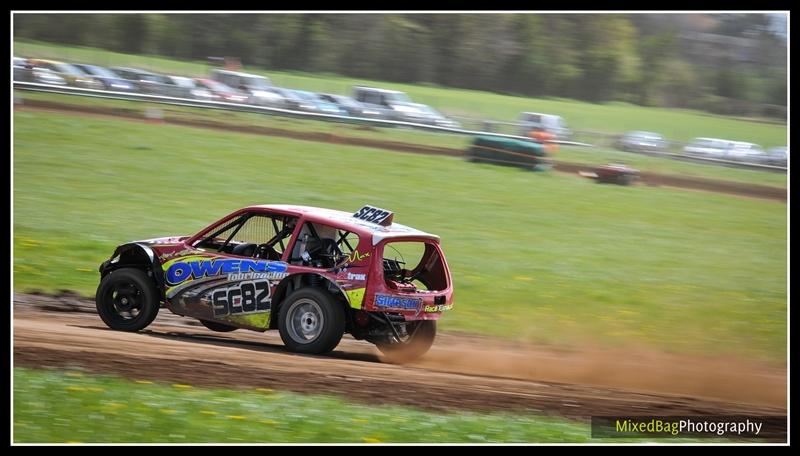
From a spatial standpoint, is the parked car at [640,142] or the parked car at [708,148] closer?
the parked car at [708,148]

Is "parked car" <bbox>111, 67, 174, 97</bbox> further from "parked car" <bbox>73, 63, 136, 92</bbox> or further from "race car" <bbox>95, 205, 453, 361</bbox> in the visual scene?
"race car" <bbox>95, 205, 453, 361</bbox>

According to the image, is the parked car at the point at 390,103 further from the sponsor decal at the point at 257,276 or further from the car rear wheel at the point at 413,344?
the sponsor decal at the point at 257,276

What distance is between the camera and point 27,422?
8.48 m

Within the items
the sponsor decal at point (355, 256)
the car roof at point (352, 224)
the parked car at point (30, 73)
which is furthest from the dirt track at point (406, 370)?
the parked car at point (30, 73)

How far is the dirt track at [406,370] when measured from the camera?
30.3 ft

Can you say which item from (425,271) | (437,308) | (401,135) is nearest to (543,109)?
(401,135)

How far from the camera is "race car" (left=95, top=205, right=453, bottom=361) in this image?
985cm

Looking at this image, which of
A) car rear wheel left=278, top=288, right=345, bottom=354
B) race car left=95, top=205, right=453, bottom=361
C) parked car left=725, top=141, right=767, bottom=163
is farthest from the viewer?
parked car left=725, top=141, right=767, bottom=163

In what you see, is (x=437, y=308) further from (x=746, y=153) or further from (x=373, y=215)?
(x=746, y=153)

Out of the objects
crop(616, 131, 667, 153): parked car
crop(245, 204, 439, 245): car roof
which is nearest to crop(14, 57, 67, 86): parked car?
crop(245, 204, 439, 245): car roof

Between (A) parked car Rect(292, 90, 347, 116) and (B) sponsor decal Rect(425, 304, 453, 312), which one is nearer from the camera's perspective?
(B) sponsor decal Rect(425, 304, 453, 312)

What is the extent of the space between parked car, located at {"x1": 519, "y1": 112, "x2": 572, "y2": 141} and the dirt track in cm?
918

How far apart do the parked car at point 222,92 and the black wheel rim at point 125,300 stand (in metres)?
10.0
